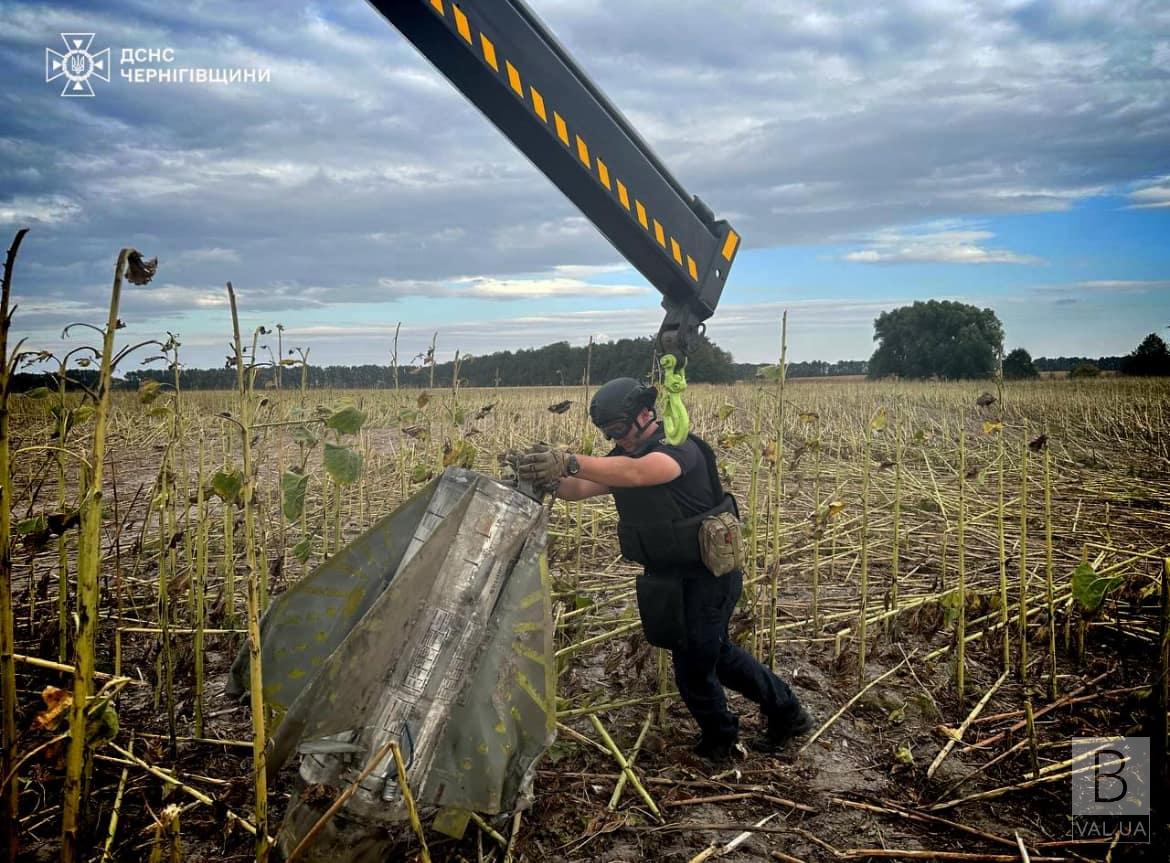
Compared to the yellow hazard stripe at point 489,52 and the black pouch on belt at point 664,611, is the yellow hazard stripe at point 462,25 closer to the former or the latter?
the yellow hazard stripe at point 489,52

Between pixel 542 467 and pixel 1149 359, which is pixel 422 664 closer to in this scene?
pixel 542 467

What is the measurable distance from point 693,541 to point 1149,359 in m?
48.2

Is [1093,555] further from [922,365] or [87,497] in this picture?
[922,365]

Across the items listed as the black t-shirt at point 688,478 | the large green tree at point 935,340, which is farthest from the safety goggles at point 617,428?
the large green tree at point 935,340

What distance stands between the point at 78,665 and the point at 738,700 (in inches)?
118

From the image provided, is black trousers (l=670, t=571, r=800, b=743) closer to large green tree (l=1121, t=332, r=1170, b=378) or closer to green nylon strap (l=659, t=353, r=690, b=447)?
green nylon strap (l=659, t=353, r=690, b=447)

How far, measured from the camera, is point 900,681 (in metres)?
3.64

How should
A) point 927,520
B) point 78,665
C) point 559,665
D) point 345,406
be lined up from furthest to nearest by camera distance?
→ point 927,520, point 559,665, point 345,406, point 78,665

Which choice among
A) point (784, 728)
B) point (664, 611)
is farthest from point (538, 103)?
point (784, 728)

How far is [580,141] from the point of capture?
2.82 metres

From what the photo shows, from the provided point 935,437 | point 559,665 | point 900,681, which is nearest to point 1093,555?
point 900,681

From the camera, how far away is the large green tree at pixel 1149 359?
125 ft

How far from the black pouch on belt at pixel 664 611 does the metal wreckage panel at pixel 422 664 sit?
0.84 meters

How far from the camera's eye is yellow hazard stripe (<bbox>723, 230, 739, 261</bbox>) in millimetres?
3408
